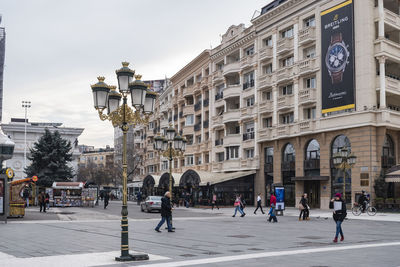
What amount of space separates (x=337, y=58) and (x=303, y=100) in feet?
16.8

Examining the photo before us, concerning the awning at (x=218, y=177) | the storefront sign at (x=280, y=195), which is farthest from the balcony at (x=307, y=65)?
the storefront sign at (x=280, y=195)

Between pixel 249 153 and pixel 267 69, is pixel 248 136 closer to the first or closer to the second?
pixel 249 153

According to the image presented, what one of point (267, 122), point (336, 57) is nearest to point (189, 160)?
point (267, 122)

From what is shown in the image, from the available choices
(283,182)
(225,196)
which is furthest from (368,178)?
(225,196)

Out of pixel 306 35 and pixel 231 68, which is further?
pixel 231 68

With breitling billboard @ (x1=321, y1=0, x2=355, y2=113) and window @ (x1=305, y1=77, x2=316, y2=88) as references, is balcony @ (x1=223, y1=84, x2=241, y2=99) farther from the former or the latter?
breitling billboard @ (x1=321, y1=0, x2=355, y2=113)

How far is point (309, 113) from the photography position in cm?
4328

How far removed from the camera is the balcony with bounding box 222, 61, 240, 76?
5301 cm

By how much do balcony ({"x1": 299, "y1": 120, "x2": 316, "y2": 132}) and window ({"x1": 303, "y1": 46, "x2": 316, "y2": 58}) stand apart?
19.7ft

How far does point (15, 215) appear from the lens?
28.0 meters

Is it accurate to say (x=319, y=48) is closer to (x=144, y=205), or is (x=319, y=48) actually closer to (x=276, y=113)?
(x=276, y=113)

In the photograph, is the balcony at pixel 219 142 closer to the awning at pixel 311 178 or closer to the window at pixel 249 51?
the window at pixel 249 51

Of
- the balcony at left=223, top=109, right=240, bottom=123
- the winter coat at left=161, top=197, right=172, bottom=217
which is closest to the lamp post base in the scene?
the winter coat at left=161, top=197, right=172, bottom=217

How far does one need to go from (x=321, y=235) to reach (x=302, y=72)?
25893 millimetres
